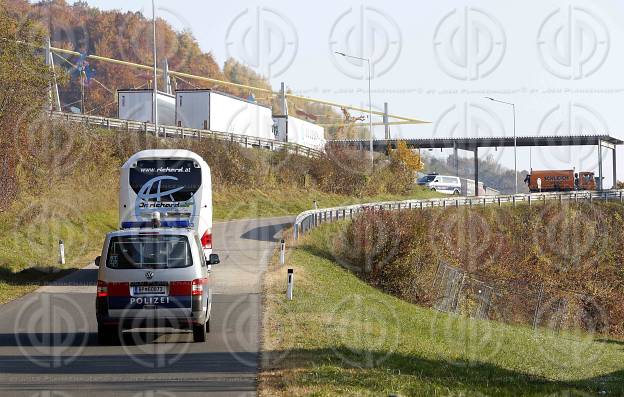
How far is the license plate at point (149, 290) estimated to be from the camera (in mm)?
15242

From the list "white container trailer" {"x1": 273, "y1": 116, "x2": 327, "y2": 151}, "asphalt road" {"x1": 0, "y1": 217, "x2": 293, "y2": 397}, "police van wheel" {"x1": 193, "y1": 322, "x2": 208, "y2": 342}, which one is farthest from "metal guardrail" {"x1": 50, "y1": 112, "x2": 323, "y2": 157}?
"police van wheel" {"x1": 193, "y1": 322, "x2": 208, "y2": 342}

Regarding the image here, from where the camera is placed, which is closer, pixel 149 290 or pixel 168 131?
pixel 149 290

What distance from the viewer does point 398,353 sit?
52.4 feet

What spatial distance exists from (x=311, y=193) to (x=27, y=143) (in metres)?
42.5

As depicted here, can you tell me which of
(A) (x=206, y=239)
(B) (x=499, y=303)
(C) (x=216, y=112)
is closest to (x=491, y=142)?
(C) (x=216, y=112)

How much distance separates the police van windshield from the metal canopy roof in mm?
76949

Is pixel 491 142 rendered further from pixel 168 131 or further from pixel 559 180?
pixel 168 131

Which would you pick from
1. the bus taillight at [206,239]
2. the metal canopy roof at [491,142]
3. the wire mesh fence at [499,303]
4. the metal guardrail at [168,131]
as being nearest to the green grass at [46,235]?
the bus taillight at [206,239]

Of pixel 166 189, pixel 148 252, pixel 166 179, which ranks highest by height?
pixel 166 179

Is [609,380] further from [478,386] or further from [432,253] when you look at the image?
[432,253]

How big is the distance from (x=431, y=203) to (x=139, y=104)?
23.7m

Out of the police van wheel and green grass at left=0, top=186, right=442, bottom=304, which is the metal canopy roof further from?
the police van wheel

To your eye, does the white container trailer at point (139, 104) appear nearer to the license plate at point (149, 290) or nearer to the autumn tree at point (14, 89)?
the autumn tree at point (14, 89)

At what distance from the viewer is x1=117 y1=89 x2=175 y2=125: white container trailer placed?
7100cm
